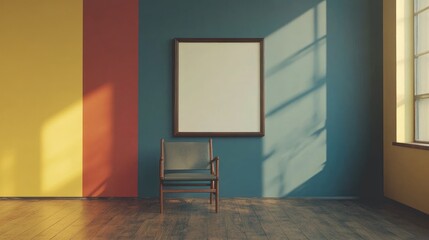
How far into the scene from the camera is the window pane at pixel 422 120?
518cm

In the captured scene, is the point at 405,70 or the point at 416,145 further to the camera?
the point at 405,70

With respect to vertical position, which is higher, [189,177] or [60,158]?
[60,158]

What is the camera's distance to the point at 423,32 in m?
5.26

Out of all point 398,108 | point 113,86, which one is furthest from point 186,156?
point 398,108

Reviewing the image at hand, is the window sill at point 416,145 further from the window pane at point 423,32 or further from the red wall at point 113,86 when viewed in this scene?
the red wall at point 113,86

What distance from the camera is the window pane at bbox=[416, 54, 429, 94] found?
5.17 m

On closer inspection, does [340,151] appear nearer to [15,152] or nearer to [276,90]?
[276,90]

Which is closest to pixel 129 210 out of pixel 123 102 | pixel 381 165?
pixel 123 102

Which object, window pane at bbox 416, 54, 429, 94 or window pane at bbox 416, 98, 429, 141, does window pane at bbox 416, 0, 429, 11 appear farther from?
window pane at bbox 416, 98, 429, 141

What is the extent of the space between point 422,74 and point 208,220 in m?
2.90

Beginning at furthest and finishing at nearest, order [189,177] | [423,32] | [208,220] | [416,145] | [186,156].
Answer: [186,156] < [423,32] < [189,177] < [416,145] < [208,220]

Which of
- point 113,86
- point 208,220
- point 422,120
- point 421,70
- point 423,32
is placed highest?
point 423,32

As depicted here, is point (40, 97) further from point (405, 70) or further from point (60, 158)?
point (405, 70)

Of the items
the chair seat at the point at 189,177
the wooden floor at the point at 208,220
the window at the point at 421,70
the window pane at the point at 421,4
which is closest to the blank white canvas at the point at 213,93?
the chair seat at the point at 189,177
